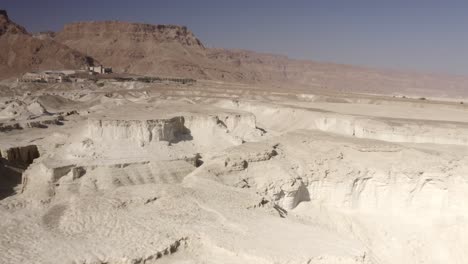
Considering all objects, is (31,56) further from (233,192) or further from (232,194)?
(232,194)

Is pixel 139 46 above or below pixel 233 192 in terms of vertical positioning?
above

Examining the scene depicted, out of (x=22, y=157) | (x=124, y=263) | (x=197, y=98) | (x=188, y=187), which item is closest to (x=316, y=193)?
(x=188, y=187)

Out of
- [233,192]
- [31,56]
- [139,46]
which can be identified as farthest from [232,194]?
[139,46]

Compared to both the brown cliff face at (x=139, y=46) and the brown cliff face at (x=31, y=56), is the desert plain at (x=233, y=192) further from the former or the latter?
the brown cliff face at (x=139, y=46)

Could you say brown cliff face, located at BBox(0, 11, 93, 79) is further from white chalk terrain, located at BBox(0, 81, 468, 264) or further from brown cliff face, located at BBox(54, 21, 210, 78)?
white chalk terrain, located at BBox(0, 81, 468, 264)

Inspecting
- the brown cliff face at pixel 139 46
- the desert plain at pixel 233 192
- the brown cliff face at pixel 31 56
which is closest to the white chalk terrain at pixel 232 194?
the desert plain at pixel 233 192

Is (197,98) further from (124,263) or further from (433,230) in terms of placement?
(124,263)
